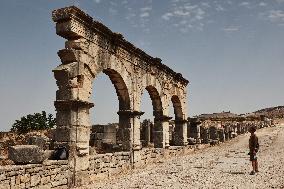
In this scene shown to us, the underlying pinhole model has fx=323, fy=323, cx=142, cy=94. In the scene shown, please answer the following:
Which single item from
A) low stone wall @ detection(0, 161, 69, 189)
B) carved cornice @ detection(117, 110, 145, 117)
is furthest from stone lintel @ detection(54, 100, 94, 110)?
carved cornice @ detection(117, 110, 145, 117)

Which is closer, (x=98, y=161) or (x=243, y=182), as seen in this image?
(x=243, y=182)

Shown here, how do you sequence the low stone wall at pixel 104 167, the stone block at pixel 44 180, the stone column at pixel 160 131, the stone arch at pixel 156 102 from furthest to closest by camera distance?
1. the stone arch at pixel 156 102
2. the stone column at pixel 160 131
3. the low stone wall at pixel 104 167
4. the stone block at pixel 44 180

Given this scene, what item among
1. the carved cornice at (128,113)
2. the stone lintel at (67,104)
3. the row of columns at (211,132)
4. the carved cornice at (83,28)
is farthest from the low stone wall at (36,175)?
the row of columns at (211,132)

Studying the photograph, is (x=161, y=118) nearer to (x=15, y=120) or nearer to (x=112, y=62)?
(x=112, y=62)

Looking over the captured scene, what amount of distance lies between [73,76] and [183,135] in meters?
10.2

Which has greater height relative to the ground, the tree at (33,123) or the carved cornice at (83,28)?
the carved cornice at (83,28)

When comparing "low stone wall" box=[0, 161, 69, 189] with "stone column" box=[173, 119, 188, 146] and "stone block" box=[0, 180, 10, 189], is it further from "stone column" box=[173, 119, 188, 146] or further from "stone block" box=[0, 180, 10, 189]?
"stone column" box=[173, 119, 188, 146]

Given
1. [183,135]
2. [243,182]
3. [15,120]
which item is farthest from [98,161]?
[15,120]

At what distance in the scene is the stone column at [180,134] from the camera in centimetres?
1706

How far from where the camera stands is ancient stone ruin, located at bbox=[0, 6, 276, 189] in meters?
7.14

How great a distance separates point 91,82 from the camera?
887cm

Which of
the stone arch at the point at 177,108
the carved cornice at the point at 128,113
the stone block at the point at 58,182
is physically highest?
the stone arch at the point at 177,108

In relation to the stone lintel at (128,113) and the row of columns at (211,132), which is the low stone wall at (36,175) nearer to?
the stone lintel at (128,113)

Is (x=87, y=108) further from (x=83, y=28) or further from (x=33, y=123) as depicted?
(x=33, y=123)
